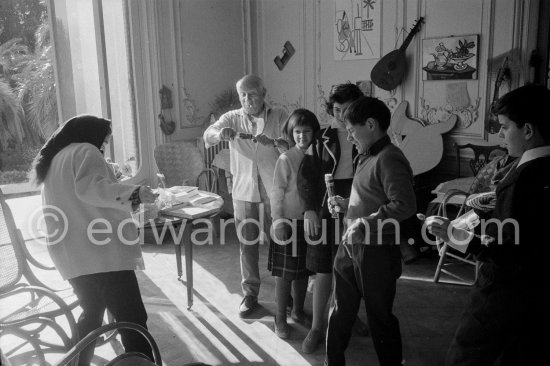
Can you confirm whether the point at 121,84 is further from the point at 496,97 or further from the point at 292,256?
the point at 496,97

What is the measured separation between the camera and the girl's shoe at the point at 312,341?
291 centimetres

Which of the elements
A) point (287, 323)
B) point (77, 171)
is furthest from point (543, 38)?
point (77, 171)

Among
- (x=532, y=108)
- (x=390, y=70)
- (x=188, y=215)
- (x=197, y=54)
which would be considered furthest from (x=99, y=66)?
(x=532, y=108)

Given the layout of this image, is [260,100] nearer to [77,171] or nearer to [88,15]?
[77,171]

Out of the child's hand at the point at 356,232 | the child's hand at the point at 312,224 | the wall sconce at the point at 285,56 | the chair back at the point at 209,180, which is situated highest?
the wall sconce at the point at 285,56

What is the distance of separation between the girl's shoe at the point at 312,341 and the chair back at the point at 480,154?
96.1 inches

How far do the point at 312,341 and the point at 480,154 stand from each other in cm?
256

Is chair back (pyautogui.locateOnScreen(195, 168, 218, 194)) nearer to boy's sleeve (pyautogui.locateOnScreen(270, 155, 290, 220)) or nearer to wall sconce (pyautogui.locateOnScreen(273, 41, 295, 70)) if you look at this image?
wall sconce (pyautogui.locateOnScreen(273, 41, 295, 70))

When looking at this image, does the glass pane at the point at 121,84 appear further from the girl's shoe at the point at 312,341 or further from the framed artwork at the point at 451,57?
the framed artwork at the point at 451,57

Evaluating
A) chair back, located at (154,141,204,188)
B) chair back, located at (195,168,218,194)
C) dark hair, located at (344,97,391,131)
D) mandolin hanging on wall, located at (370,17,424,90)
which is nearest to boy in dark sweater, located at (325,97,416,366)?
dark hair, located at (344,97,391,131)

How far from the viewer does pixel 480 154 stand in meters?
4.51

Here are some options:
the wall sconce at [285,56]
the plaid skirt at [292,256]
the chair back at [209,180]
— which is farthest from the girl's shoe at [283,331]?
the wall sconce at [285,56]

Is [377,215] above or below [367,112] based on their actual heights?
below

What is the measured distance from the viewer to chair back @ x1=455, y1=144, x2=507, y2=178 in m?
4.40
